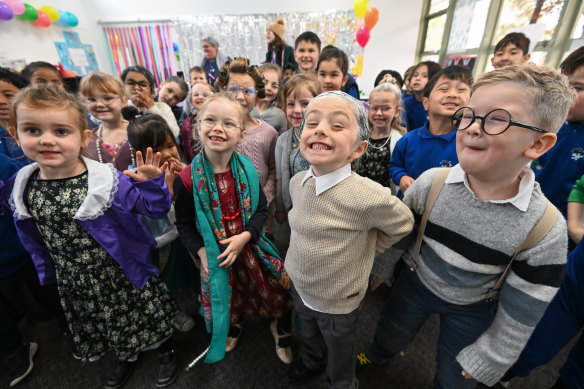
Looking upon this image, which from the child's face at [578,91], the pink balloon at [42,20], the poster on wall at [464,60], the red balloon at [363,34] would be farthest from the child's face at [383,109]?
the pink balloon at [42,20]

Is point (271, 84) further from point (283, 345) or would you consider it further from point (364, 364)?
point (364, 364)

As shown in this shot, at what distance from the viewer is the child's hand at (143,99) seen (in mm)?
2049

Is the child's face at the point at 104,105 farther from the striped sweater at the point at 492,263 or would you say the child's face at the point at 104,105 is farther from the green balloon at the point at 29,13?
the green balloon at the point at 29,13

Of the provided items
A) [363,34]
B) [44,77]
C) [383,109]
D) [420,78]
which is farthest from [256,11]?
[383,109]

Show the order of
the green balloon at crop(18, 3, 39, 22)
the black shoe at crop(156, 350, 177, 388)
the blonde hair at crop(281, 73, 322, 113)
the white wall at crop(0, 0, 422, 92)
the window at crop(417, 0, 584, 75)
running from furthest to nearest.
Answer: the white wall at crop(0, 0, 422, 92) → the green balloon at crop(18, 3, 39, 22) → the window at crop(417, 0, 584, 75) → the blonde hair at crop(281, 73, 322, 113) → the black shoe at crop(156, 350, 177, 388)

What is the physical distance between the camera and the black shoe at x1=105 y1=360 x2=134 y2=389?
1.30 meters

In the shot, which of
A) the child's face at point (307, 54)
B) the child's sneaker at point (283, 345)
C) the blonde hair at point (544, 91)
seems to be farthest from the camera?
the child's face at point (307, 54)

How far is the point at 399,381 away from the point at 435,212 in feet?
3.45

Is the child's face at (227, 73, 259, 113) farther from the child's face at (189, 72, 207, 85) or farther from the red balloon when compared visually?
the red balloon

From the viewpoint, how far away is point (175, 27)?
18.1 ft

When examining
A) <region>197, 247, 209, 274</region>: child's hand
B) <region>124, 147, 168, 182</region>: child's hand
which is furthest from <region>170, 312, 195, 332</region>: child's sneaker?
<region>124, 147, 168, 182</region>: child's hand

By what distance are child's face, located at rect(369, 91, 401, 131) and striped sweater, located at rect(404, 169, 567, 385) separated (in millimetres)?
913

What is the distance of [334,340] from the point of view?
40.1 inches

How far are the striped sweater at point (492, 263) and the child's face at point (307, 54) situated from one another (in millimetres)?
2093
